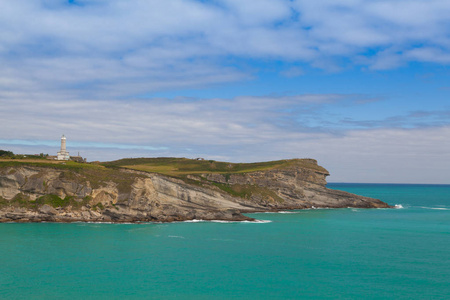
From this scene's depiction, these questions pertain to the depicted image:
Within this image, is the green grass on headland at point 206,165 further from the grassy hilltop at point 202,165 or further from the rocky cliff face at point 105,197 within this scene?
the rocky cliff face at point 105,197

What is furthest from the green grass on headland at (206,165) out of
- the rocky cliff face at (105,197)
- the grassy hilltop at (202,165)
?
the rocky cliff face at (105,197)

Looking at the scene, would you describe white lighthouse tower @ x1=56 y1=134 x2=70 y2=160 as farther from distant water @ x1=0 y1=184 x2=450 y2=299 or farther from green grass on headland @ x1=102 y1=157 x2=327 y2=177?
distant water @ x1=0 y1=184 x2=450 y2=299

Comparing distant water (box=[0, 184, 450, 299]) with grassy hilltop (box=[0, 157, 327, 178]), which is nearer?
distant water (box=[0, 184, 450, 299])

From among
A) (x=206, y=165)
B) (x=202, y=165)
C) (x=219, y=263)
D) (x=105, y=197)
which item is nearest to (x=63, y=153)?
(x=105, y=197)

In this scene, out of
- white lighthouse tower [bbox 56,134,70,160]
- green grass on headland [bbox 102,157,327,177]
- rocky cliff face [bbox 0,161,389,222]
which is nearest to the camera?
rocky cliff face [bbox 0,161,389,222]

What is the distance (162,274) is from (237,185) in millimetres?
82915

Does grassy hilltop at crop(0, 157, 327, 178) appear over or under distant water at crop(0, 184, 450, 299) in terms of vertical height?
over

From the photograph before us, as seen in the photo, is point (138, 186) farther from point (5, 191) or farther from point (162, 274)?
point (162, 274)

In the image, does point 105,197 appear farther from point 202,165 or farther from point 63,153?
point 202,165

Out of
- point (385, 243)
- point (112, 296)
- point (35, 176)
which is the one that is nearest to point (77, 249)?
point (112, 296)

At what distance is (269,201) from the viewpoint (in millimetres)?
120500

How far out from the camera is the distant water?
123ft

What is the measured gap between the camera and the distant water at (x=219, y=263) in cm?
3747

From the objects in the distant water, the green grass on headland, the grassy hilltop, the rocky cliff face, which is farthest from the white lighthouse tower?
the distant water
